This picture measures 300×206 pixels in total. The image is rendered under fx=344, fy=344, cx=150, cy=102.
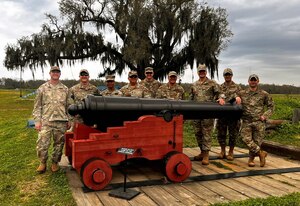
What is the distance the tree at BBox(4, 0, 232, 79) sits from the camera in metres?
17.5

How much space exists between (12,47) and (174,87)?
15243 mm

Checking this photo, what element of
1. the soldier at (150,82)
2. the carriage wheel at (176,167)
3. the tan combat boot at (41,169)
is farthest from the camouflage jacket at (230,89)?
the tan combat boot at (41,169)

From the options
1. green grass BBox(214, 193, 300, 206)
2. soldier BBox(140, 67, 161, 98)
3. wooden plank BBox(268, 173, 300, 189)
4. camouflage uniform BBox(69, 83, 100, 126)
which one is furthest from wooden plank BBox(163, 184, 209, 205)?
soldier BBox(140, 67, 161, 98)

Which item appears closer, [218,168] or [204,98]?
[218,168]

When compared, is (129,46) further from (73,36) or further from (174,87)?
(174,87)

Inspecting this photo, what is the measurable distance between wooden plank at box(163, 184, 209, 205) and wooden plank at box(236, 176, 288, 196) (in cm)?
91

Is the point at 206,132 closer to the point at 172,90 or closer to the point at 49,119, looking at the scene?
the point at 172,90

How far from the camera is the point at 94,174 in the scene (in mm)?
4246

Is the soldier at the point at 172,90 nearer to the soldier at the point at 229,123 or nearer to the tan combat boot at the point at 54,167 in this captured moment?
the soldier at the point at 229,123

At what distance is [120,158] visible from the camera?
4473 mm

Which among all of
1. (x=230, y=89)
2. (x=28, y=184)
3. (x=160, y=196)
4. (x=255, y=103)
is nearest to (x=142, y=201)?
(x=160, y=196)

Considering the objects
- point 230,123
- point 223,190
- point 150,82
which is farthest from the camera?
point 150,82

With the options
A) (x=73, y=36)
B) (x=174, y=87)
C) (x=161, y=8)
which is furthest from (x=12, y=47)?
(x=174, y=87)

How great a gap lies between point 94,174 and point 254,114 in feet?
9.65
